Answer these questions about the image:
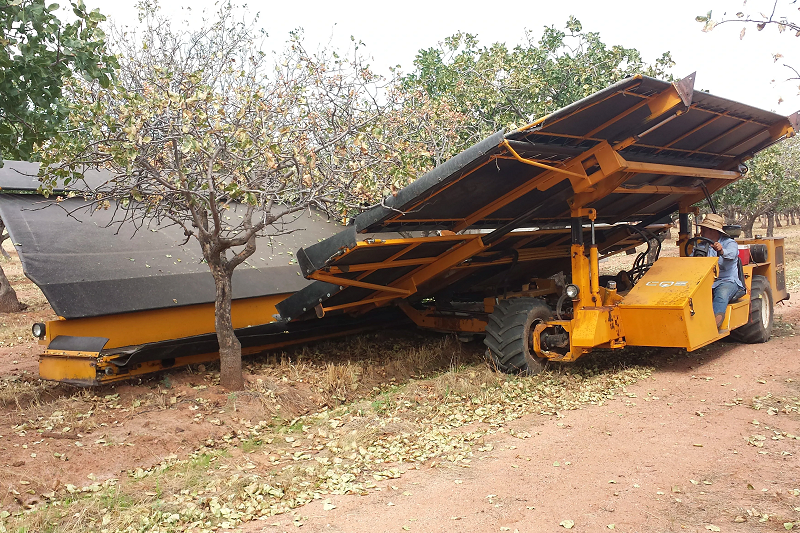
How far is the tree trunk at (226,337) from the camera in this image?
7355mm

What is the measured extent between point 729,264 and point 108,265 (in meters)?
7.78

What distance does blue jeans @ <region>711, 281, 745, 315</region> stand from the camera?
838 cm

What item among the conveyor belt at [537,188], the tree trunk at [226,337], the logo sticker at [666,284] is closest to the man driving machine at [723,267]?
the conveyor belt at [537,188]

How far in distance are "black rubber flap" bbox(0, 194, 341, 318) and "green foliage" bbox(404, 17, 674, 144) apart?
6.77 m

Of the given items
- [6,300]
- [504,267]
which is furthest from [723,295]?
[6,300]

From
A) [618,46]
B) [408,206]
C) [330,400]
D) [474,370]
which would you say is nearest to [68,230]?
[330,400]

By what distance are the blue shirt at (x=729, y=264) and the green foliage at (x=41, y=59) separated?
24.7 ft

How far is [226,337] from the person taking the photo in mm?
7500

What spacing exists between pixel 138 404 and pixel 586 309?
16.4ft

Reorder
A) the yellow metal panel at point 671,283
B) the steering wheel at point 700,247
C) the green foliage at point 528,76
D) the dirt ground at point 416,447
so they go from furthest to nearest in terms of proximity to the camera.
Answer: the green foliage at point 528,76
the steering wheel at point 700,247
the yellow metal panel at point 671,283
the dirt ground at point 416,447

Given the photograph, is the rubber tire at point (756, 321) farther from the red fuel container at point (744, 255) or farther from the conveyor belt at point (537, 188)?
the conveyor belt at point (537, 188)

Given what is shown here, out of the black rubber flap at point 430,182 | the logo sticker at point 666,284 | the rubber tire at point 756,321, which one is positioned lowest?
the rubber tire at point 756,321

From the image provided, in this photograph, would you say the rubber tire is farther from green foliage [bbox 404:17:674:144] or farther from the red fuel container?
green foliage [bbox 404:17:674:144]

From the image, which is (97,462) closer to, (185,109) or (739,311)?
(185,109)
